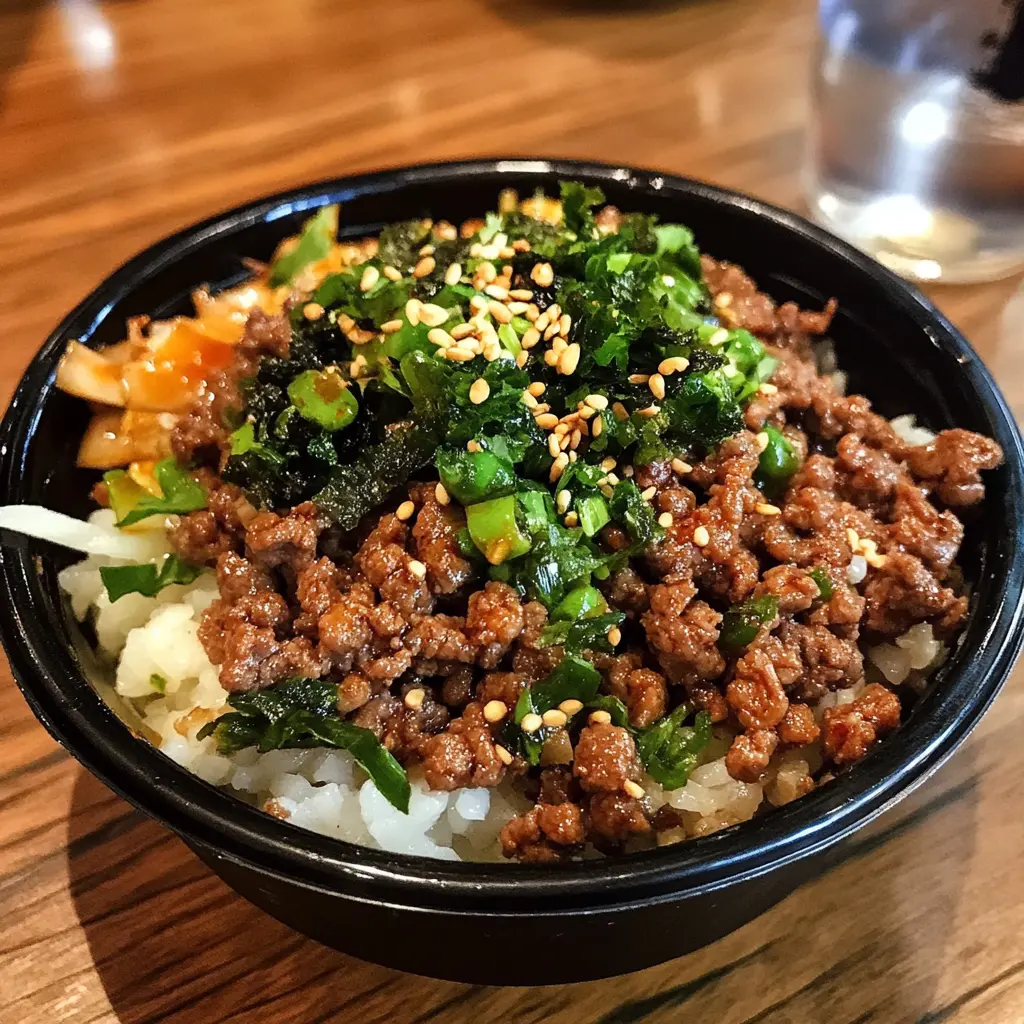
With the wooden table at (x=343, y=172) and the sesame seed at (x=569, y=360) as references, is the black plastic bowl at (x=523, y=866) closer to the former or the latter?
the wooden table at (x=343, y=172)

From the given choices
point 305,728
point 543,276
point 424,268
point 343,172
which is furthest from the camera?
point 343,172

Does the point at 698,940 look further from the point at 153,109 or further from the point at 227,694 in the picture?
the point at 153,109

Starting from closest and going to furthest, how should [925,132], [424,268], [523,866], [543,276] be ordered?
[523,866], [543,276], [424,268], [925,132]

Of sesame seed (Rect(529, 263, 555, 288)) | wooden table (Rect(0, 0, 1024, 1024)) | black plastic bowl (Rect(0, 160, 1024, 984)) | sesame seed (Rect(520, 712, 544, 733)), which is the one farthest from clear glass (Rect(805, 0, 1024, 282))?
sesame seed (Rect(520, 712, 544, 733))

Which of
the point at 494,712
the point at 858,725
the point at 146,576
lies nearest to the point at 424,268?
the point at 146,576

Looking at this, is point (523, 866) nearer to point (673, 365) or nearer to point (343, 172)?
point (673, 365)

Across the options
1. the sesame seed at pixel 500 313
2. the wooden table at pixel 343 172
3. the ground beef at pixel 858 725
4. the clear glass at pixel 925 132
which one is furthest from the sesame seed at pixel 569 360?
the clear glass at pixel 925 132

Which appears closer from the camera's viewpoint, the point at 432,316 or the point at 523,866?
the point at 523,866

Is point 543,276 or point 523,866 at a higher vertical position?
point 543,276
